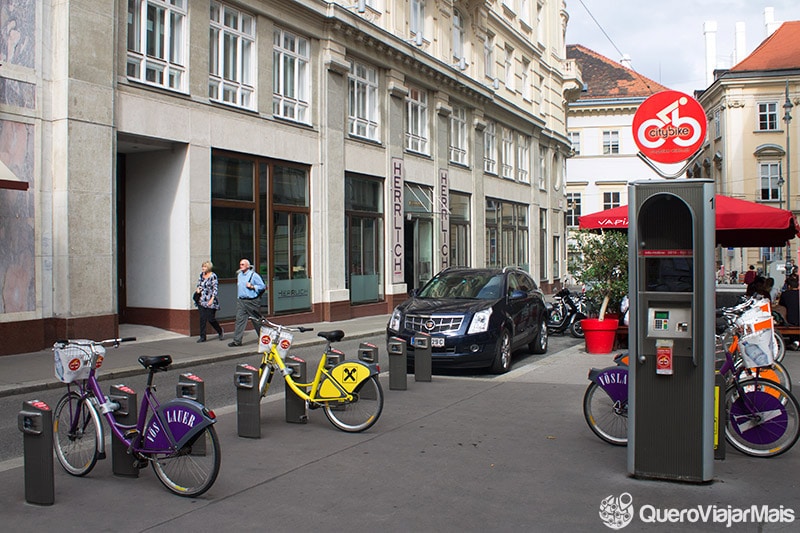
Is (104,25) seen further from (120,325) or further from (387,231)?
(387,231)

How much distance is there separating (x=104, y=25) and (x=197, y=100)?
2706 mm

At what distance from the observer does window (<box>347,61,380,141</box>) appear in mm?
22719

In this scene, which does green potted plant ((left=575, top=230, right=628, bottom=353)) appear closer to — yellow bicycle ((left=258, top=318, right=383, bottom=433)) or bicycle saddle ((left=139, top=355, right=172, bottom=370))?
yellow bicycle ((left=258, top=318, right=383, bottom=433))

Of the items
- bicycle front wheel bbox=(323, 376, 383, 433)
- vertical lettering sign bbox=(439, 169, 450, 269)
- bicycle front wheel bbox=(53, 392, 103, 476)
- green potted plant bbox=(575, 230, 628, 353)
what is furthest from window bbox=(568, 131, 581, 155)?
bicycle front wheel bbox=(53, 392, 103, 476)

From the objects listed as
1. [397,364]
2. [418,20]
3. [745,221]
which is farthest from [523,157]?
[397,364]

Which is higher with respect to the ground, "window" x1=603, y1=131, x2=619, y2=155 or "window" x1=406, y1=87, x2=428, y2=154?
"window" x1=603, y1=131, x2=619, y2=155

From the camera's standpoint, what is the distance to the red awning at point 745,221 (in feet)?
41.9

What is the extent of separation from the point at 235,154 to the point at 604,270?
8947 millimetres

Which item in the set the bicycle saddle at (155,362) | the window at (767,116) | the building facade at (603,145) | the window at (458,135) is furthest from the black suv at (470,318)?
the building facade at (603,145)

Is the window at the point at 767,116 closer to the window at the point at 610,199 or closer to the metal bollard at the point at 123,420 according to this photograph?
the window at the point at 610,199

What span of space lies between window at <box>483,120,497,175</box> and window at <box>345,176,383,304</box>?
971 centimetres

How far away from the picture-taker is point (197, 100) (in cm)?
1669

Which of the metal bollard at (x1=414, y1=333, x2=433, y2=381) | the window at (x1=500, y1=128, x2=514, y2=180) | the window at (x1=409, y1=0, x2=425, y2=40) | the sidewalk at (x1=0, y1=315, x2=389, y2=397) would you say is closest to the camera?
the metal bollard at (x1=414, y1=333, x2=433, y2=381)

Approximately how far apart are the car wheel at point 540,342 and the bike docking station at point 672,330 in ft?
27.9
